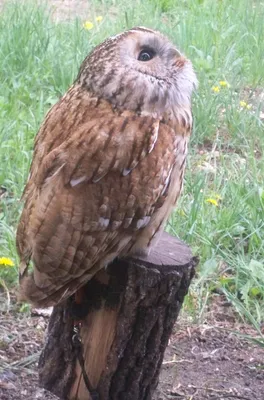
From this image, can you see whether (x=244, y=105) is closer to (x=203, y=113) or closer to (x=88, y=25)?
(x=203, y=113)

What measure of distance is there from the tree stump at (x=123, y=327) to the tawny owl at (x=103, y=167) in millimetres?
137

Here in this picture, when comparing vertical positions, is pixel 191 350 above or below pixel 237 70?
below

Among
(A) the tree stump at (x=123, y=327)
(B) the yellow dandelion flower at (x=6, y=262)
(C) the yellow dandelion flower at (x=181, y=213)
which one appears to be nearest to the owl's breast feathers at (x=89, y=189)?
(A) the tree stump at (x=123, y=327)

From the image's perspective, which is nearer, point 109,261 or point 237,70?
point 109,261

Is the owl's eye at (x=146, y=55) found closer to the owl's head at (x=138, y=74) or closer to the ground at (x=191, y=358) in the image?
the owl's head at (x=138, y=74)

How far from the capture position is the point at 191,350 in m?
4.09

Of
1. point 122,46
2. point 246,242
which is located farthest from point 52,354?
point 246,242

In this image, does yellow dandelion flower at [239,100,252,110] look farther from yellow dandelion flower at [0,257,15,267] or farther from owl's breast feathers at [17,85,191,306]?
owl's breast feathers at [17,85,191,306]

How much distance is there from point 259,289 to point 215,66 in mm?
2630

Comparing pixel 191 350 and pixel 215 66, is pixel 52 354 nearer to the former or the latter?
pixel 191 350

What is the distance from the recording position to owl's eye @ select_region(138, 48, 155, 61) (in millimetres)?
3131

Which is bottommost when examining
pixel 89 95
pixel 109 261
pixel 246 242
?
pixel 246 242

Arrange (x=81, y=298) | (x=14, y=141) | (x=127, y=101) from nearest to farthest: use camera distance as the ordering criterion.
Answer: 1. (x=127, y=101)
2. (x=81, y=298)
3. (x=14, y=141)

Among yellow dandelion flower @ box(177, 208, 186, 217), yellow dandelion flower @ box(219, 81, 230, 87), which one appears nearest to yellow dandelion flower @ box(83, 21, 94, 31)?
yellow dandelion flower @ box(219, 81, 230, 87)
